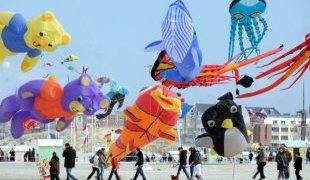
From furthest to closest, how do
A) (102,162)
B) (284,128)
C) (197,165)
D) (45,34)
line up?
(284,128) < (102,162) < (197,165) < (45,34)

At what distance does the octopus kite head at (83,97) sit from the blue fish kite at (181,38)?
449 cm

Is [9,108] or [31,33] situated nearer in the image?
[31,33]

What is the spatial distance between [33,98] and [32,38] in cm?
416

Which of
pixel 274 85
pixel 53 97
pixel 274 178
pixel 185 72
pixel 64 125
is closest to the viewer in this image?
pixel 185 72

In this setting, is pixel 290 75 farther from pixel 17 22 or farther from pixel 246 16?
pixel 17 22

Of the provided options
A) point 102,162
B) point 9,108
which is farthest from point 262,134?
point 9,108

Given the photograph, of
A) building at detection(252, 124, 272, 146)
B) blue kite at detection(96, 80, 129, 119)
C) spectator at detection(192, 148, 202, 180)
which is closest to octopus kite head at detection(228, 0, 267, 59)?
spectator at detection(192, 148, 202, 180)

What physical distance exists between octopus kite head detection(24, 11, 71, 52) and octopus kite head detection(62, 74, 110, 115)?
323cm

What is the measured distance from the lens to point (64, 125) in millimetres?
21797

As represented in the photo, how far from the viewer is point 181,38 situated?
15.8m

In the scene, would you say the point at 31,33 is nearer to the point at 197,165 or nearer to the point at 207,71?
the point at 207,71

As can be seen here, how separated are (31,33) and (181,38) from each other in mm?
3948

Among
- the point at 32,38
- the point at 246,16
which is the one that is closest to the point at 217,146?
the point at 246,16

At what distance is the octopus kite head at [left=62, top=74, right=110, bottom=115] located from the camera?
65.5ft
